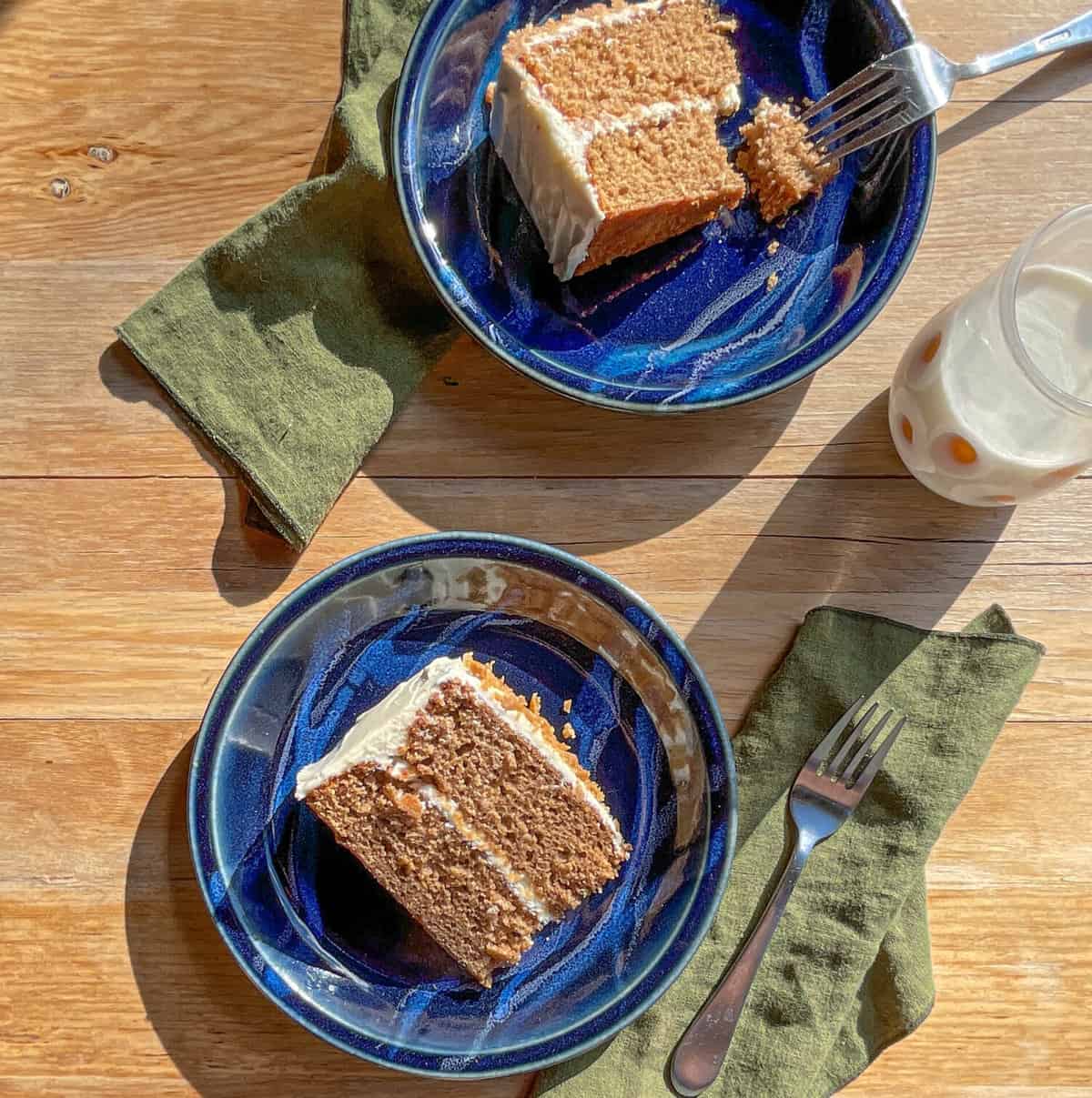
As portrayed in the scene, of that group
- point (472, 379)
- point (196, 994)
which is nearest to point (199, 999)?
point (196, 994)

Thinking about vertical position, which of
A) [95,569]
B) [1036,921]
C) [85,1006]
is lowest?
[1036,921]

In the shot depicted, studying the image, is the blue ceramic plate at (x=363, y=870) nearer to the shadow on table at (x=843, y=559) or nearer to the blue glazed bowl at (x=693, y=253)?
the shadow on table at (x=843, y=559)

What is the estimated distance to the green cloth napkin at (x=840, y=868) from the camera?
4.91 feet

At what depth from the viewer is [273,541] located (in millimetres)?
1512

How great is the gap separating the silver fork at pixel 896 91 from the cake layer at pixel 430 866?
104cm

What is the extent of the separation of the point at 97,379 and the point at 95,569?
259 mm

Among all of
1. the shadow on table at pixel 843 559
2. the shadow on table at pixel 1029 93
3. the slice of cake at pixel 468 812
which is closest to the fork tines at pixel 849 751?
the shadow on table at pixel 843 559

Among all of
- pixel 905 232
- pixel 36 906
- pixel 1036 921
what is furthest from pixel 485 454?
pixel 1036 921

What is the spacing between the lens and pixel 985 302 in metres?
1.38

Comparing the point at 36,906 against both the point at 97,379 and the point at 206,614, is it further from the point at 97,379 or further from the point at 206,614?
the point at 97,379

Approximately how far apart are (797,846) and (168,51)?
4.53 feet

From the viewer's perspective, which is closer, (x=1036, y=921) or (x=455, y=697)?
(x=455, y=697)

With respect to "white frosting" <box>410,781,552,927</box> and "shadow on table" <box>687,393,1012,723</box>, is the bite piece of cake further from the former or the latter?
"white frosting" <box>410,781,552,927</box>

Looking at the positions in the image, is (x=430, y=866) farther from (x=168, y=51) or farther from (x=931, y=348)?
(x=168, y=51)
